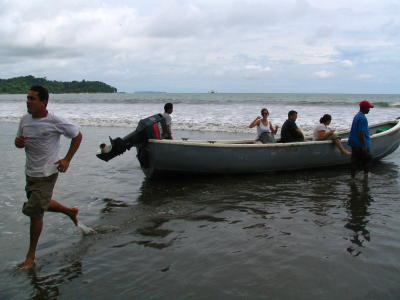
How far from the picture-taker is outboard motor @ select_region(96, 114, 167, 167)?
7.18m

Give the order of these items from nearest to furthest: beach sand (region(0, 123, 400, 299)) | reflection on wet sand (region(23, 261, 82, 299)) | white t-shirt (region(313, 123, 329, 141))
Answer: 1. reflection on wet sand (region(23, 261, 82, 299))
2. beach sand (region(0, 123, 400, 299))
3. white t-shirt (region(313, 123, 329, 141))

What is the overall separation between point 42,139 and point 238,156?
16.0 feet

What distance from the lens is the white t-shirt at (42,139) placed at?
3936 mm

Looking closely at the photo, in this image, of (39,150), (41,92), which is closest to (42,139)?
(39,150)

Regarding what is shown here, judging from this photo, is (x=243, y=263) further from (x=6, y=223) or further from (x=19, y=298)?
(x=6, y=223)

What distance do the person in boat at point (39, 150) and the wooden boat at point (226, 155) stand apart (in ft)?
10.1

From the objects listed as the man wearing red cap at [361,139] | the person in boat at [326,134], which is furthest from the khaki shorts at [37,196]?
the person in boat at [326,134]

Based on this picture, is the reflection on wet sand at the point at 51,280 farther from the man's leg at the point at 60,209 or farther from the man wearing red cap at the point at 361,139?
the man wearing red cap at the point at 361,139

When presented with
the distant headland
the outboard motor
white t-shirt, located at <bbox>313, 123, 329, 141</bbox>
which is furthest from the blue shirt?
the distant headland

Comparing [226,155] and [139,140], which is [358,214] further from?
[139,140]

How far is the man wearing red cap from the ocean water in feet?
1.41

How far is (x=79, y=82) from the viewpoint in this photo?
140 m

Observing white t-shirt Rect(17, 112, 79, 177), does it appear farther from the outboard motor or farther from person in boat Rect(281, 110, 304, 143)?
person in boat Rect(281, 110, 304, 143)

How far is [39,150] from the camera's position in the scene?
156 inches
